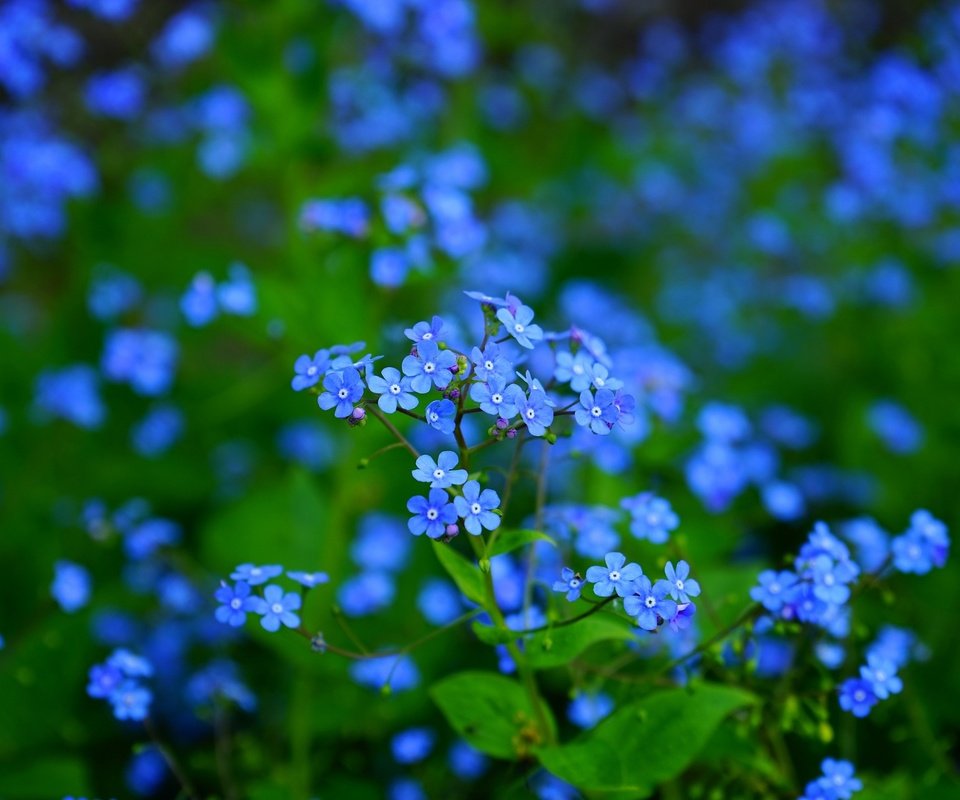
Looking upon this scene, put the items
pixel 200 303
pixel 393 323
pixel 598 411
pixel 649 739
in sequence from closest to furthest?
pixel 598 411, pixel 649 739, pixel 200 303, pixel 393 323

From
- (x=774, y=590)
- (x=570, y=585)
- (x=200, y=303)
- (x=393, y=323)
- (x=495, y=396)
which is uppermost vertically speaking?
(x=393, y=323)

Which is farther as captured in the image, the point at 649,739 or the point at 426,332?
the point at 649,739

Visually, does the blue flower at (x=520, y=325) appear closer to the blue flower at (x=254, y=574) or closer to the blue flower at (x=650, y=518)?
the blue flower at (x=650, y=518)

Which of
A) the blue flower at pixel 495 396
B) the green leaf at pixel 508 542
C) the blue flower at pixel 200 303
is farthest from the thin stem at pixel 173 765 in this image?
the blue flower at pixel 200 303

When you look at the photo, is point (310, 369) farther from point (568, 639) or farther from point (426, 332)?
point (568, 639)

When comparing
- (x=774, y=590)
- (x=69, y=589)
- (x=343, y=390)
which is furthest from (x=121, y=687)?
(x=774, y=590)

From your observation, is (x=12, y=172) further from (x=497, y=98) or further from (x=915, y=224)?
(x=915, y=224)

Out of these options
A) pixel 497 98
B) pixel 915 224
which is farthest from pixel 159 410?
pixel 915 224
